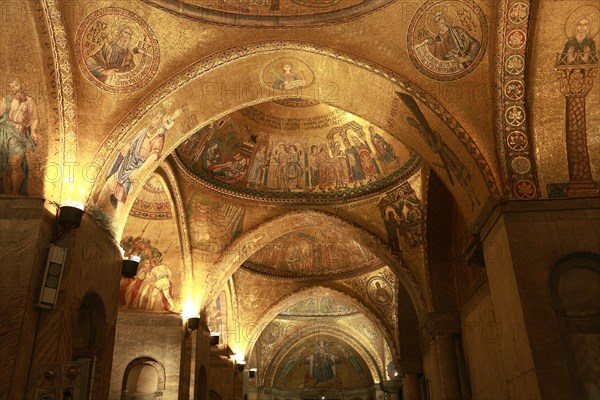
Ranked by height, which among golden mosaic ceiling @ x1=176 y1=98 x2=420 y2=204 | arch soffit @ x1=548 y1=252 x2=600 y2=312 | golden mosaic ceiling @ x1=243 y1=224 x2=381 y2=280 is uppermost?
golden mosaic ceiling @ x1=176 y1=98 x2=420 y2=204

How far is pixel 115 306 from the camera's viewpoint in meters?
7.18

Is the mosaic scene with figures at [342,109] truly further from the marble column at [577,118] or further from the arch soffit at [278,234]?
the arch soffit at [278,234]

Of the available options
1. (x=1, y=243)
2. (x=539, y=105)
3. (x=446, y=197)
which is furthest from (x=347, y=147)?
(x=1, y=243)

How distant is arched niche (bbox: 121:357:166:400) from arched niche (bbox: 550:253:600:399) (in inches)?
304

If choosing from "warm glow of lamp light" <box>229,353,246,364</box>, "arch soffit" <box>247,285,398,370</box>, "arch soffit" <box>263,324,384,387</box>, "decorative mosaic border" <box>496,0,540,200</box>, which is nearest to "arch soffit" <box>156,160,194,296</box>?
"warm glow of lamp light" <box>229,353,246,364</box>

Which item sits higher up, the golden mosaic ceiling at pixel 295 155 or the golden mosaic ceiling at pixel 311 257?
the golden mosaic ceiling at pixel 295 155

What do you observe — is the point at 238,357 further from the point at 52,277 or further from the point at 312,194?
the point at 52,277

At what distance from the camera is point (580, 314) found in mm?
5895

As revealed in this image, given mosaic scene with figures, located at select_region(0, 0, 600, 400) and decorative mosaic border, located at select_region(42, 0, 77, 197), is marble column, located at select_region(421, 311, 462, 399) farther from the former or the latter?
decorative mosaic border, located at select_region(42, 0, 77, 197)

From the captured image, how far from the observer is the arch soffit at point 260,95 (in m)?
7.11

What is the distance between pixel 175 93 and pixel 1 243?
2.97m

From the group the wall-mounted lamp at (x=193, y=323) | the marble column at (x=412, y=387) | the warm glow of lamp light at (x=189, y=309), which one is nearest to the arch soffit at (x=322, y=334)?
the marble column at (x=412, y=387)

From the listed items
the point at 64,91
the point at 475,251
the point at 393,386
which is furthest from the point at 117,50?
the point at 393,386

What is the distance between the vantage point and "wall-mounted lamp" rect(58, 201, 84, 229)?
→ 6211 mm
